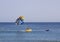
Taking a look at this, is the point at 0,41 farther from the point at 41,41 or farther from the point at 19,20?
the point at 19,20

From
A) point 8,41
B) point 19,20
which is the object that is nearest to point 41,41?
point 8,41

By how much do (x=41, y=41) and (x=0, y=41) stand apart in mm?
3658

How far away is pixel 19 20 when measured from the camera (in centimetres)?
2786

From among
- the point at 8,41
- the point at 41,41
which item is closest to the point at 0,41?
the point at 8,41

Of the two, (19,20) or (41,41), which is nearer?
(41,41)

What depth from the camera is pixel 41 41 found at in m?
23.1

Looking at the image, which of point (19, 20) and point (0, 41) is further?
point (19, 20)

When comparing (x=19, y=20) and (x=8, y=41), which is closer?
(x=8, y=41)

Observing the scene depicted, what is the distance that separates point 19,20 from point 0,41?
5782mm

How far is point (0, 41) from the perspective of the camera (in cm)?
2258

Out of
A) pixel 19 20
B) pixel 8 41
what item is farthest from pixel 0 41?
Answer: pixel 19 20

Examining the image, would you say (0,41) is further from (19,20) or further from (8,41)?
(19,20)

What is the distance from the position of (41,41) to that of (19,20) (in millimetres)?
5568

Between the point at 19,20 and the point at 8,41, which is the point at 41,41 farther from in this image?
the point at 19,20
